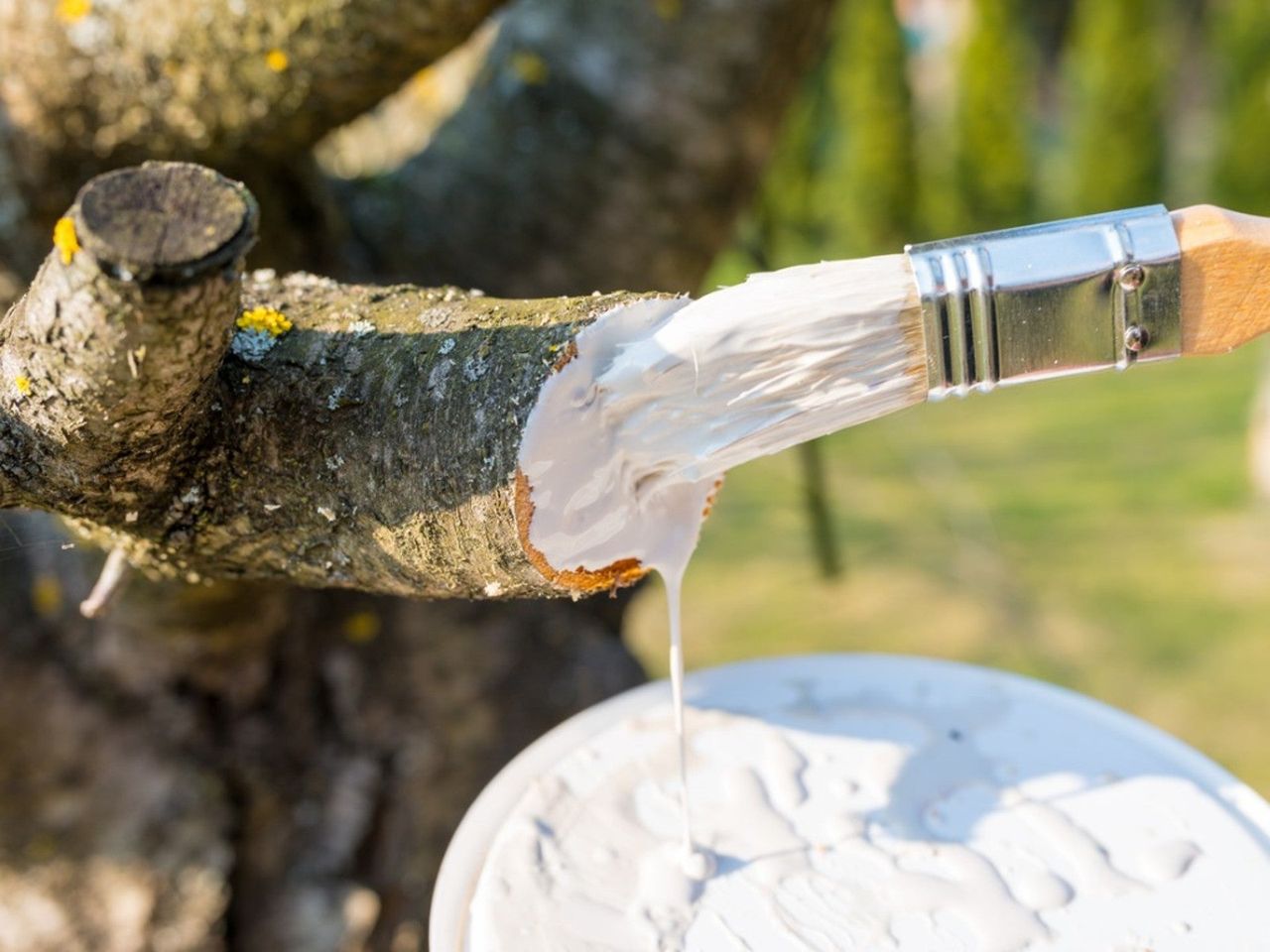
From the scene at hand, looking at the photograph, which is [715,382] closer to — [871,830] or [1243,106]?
[871,830]

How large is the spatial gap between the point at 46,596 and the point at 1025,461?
121 inches

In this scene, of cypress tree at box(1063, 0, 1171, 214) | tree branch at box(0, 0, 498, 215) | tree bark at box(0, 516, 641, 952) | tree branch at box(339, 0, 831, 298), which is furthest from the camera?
cypress tree at box(1063, 0, 1171, 214)

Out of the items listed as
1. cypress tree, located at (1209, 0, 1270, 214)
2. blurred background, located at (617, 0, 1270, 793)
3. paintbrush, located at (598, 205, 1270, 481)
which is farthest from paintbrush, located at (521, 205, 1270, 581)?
cypress tree, located at (1209, 0, 1270, 214)

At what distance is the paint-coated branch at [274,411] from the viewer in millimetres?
781

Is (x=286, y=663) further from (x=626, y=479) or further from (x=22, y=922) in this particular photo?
(x=626, y=479)

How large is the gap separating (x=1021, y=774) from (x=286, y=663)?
3.36 feet

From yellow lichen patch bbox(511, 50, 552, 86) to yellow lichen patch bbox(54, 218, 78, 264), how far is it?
1.03 metres

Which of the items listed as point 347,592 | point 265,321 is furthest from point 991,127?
point 265,321

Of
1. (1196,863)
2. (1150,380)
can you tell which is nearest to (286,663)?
(1196,863)

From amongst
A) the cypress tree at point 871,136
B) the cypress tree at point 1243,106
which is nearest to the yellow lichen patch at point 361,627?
the cypress tree at point 871,136

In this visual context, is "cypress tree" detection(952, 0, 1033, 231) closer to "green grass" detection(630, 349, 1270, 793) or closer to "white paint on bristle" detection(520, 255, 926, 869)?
"green grass" detection(630, 349, 1270, 793)

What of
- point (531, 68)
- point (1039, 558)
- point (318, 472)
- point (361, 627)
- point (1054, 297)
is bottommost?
point (1039, 558)

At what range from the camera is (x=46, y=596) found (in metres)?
1.58

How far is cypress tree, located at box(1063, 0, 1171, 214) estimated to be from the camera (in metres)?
5.32
